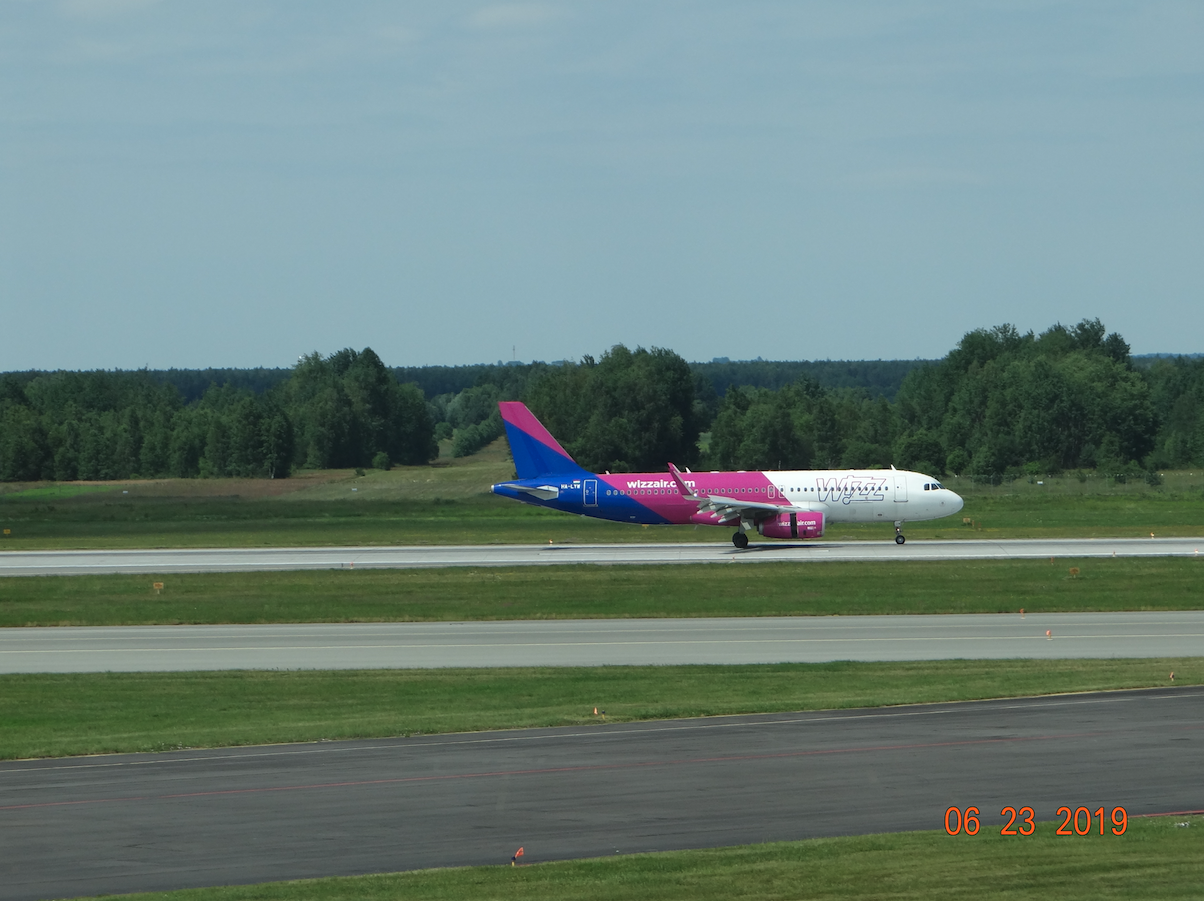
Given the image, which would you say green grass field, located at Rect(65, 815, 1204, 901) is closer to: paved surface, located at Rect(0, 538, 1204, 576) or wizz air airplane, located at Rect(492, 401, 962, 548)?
paved surface, located at Rect(0, 538, 1204, 576)

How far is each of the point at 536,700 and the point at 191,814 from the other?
32.4 feet

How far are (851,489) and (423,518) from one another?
29.7 m

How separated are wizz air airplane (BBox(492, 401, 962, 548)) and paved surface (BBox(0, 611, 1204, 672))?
22.3 m

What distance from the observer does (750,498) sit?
62.5 meters

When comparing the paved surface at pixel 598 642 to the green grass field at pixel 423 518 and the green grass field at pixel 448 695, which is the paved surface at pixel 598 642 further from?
the green grass field at pixel 423 518

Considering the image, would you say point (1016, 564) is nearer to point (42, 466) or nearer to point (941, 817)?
point (941, 817)

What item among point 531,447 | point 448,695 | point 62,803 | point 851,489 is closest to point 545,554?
point 531,447

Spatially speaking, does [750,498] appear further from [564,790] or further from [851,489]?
[564,790]

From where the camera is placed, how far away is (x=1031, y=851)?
47.9 feet

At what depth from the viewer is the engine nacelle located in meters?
61.5

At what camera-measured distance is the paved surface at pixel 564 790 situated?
1555cm

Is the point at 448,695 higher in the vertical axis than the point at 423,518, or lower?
lower

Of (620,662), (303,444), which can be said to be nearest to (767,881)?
(620,662)

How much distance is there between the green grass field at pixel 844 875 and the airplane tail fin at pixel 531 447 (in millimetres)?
51630
